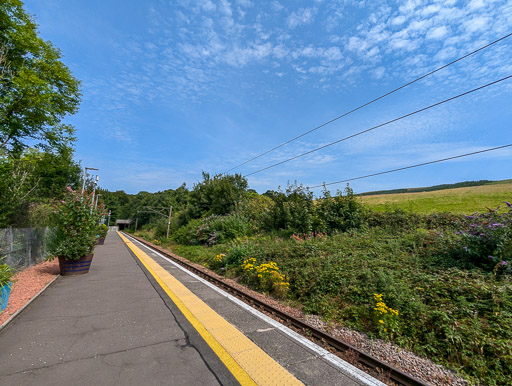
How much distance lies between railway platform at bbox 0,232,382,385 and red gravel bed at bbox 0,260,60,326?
26 cm

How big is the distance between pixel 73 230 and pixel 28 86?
6.25 metres

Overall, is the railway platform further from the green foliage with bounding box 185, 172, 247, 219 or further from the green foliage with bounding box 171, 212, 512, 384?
the green foliage with bounding box 185, 172, 247, 219

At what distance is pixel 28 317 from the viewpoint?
4.46m

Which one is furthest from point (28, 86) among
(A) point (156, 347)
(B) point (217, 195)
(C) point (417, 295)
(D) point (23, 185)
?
(B) point (217, 195)

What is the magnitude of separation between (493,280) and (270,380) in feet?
18.5

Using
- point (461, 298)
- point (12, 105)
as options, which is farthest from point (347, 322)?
point (12, 105)

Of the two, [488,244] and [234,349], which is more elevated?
[488,244]

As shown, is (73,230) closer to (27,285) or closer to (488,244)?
(27,285)

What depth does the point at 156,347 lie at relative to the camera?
3.45 m

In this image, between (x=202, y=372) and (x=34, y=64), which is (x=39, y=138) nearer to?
(x=34, y=64)

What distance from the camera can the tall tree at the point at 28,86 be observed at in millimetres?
9586

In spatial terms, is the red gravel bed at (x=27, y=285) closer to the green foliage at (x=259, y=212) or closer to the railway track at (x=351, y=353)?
the railway track at (x=351, y=353)

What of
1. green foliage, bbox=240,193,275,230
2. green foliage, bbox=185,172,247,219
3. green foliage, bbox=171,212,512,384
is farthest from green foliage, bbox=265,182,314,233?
green foliage, bbox=185,172,247,219

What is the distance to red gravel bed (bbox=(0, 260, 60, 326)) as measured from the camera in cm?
478
